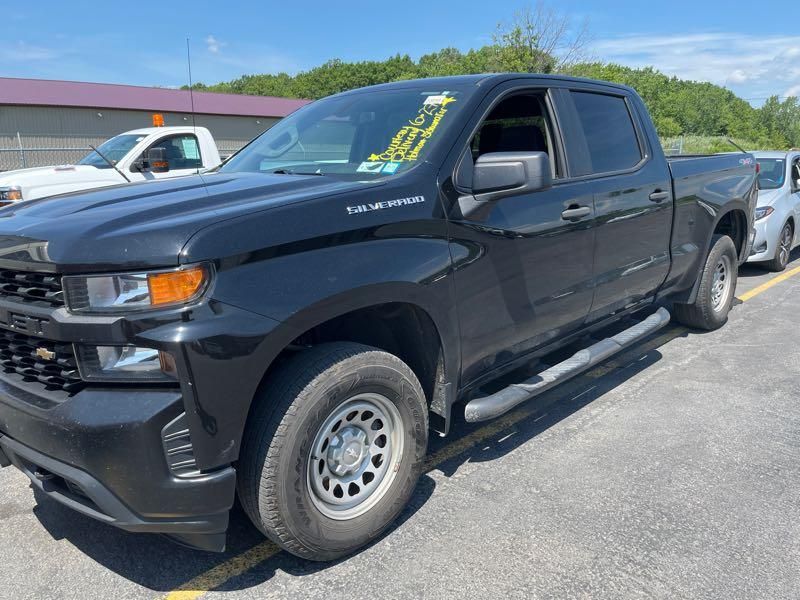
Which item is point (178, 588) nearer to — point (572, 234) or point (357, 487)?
point (357, 487)

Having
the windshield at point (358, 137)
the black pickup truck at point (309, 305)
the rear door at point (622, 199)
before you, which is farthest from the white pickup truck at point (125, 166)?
the rear door at point (622, 199)

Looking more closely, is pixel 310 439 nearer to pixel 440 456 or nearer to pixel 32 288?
pixel 32 288

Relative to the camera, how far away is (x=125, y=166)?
9203 millimetres

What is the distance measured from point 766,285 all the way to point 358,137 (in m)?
6.89

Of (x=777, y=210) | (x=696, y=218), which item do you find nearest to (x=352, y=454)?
(x=696, y=218)

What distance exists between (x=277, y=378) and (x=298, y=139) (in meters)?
1.80

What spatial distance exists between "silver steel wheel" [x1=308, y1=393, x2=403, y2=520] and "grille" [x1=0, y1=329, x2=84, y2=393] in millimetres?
912

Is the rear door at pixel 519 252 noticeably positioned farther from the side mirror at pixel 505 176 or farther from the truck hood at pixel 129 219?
the truck hood at pixel 129 219

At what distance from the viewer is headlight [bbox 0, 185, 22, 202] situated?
805 cm

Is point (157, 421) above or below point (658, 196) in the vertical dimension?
below

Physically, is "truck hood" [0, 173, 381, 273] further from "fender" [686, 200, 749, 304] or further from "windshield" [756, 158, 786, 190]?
"windshield" [756, 158, 786, 190]

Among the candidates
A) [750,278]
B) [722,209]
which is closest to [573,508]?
[722,209]

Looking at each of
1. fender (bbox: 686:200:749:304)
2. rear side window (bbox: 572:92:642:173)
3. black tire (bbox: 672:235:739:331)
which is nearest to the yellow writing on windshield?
rear side window (bbox: 572:92:642:173)

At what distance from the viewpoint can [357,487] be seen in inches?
112
